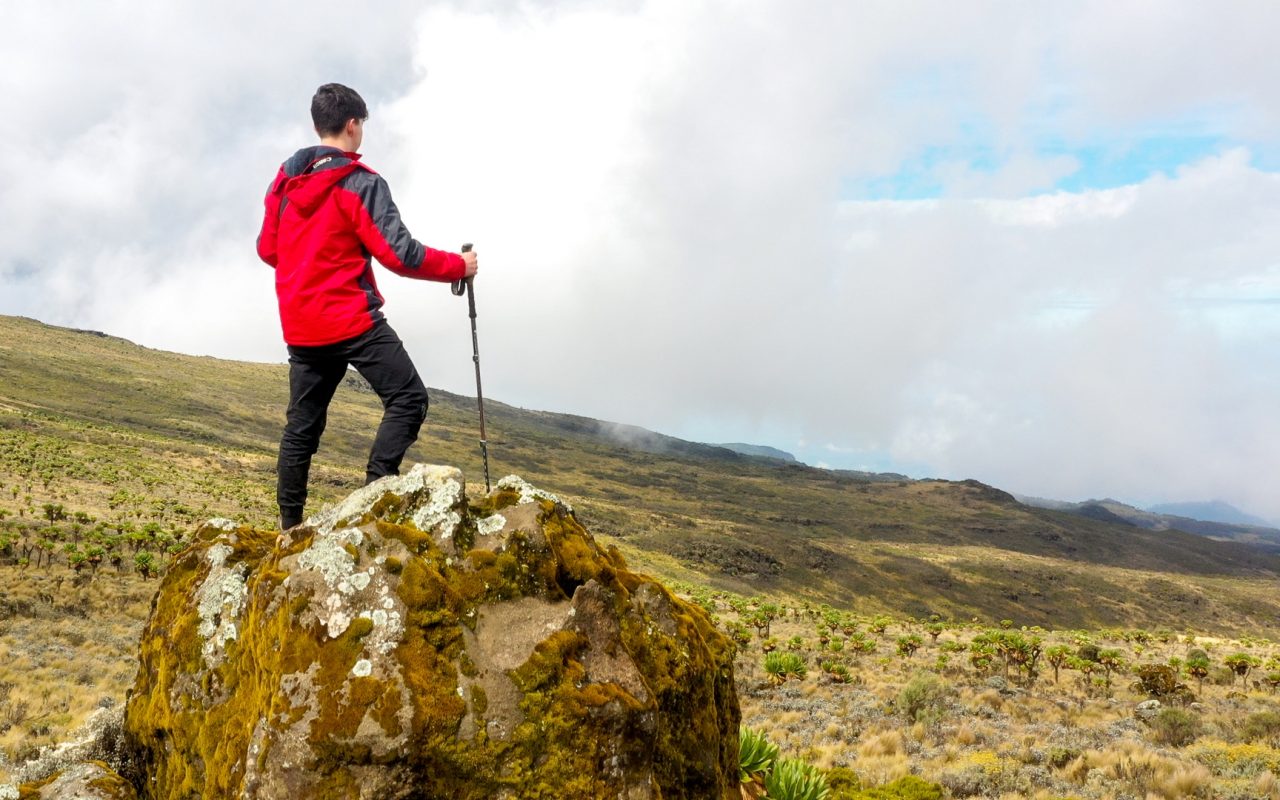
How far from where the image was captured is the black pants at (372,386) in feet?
14.9

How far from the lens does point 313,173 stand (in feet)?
14.5

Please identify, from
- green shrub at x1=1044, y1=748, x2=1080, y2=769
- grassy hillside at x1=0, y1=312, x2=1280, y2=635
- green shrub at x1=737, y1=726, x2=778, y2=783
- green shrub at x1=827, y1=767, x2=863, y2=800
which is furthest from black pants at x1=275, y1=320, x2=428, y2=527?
grassy hillside at x1=0, y1=312, x2=1280, y2=635

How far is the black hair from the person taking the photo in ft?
14.8

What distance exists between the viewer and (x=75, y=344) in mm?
171125

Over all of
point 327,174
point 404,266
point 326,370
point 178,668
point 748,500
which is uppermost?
point 327,174

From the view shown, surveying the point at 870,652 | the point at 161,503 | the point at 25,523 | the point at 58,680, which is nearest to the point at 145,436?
the point at 161,503

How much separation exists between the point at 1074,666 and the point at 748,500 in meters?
160

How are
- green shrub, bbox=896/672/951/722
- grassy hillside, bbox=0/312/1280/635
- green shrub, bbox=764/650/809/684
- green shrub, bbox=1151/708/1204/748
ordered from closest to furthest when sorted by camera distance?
green shrub, bbox=1151/708/1204/748, green shrub, bbox=896/672/951/722, green shrub, bbox=764/650/809/684, grassy hillside, bbox=0/312/1280/635

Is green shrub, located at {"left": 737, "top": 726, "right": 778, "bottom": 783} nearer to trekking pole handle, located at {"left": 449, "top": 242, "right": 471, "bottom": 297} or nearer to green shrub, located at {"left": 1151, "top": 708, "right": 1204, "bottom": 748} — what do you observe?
trekking pole handle, located at {"left": 449, "top": 242, "right": 471, "bottom": 297}

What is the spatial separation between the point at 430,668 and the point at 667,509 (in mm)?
142511

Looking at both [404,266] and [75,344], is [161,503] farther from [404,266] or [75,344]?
[75,344]

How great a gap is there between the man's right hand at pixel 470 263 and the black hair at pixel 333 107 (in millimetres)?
1170

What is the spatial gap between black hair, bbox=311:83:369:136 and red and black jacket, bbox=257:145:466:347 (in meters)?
0.15

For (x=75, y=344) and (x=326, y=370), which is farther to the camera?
(x=75, y=344)
